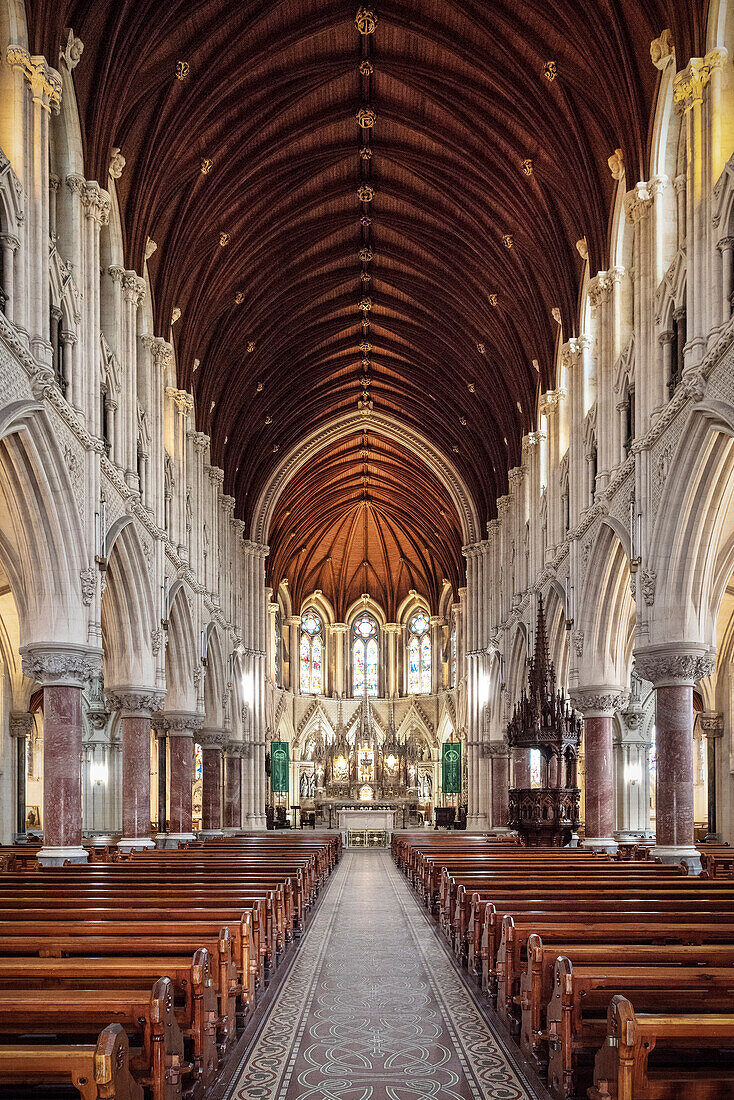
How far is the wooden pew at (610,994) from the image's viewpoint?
6777 millimetres

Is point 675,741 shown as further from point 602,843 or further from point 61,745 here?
point 61,745

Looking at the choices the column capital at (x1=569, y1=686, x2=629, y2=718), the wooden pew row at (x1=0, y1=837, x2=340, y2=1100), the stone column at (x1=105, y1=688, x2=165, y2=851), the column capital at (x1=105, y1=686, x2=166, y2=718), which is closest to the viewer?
the wooden pew row at (x1=0, y1=837, x2=340, y2=1100)

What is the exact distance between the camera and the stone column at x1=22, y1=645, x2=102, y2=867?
727 inches

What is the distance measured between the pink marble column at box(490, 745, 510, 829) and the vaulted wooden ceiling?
11.1 meters

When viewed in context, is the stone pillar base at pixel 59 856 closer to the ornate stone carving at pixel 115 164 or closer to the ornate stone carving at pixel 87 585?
the ornate stone carving at pixel 87 585

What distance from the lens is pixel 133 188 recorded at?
80.4ft

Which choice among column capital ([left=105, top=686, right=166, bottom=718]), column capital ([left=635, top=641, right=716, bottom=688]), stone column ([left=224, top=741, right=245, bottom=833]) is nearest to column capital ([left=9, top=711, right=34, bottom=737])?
stone column ([left=224, top=741, right=245, bottom=833])

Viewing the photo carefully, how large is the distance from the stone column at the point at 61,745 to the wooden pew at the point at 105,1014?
1235 centimetres

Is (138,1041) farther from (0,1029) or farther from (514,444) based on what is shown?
(514,444)

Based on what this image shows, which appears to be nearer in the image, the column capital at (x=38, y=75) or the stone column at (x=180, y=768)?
the column capital at (x=38, y=75)

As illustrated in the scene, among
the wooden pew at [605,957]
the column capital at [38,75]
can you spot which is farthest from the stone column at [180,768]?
the wooden pew at [605,957]

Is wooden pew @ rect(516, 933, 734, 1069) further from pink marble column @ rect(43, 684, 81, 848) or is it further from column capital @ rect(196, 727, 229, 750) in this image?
column capital @ rect(196, 727, 229, 750)

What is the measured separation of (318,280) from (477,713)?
67.4 ft

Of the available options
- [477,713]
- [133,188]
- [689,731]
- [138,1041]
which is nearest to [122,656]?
[133,188]
